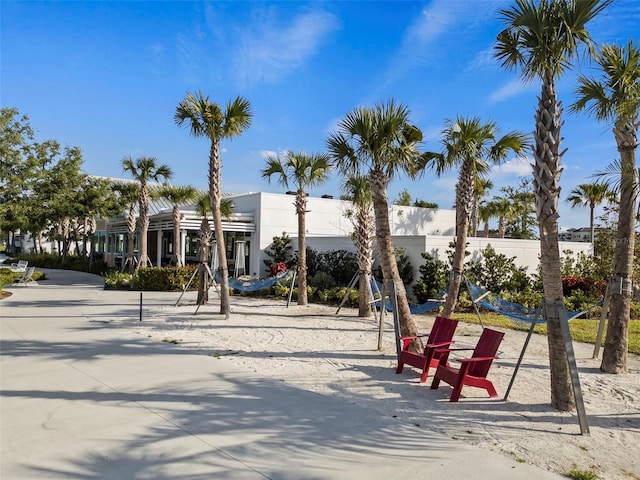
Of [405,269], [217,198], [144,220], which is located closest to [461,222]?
[405,269]

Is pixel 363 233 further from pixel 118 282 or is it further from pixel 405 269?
pixel 118 282

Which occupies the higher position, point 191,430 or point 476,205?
point 476,205

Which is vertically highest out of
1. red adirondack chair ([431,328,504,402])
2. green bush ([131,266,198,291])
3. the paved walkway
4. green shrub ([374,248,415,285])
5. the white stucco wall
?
the white stucco wall

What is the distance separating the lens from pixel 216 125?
39.2 ft

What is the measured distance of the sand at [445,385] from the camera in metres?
4.37

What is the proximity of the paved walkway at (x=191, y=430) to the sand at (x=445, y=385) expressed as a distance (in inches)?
15.6

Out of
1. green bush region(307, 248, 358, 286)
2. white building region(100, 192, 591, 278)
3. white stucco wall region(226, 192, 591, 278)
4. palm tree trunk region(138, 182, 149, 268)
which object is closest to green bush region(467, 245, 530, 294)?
white stucco wall region(226, 192, 591, 278)

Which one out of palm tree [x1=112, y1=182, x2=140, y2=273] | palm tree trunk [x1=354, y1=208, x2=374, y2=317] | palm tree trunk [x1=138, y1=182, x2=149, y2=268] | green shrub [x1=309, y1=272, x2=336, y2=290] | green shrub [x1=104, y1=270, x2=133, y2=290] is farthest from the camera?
palm tree [x1=112, y1=182, x2=140, y2=273]

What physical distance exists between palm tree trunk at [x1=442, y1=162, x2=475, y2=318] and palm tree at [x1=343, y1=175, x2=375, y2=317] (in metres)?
2.88

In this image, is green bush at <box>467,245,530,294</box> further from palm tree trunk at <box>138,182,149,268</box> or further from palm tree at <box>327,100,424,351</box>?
palm tree trunk at <box>138,182,149,268</box>

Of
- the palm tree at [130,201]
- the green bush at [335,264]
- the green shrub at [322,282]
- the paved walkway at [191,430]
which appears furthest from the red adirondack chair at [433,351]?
the palm tree at [130,201]

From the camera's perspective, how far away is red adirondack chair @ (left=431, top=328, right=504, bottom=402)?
5.67 m

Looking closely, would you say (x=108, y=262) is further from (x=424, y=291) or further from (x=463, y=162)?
(x=463, y=162)

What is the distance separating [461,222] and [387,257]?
10.5 ft
